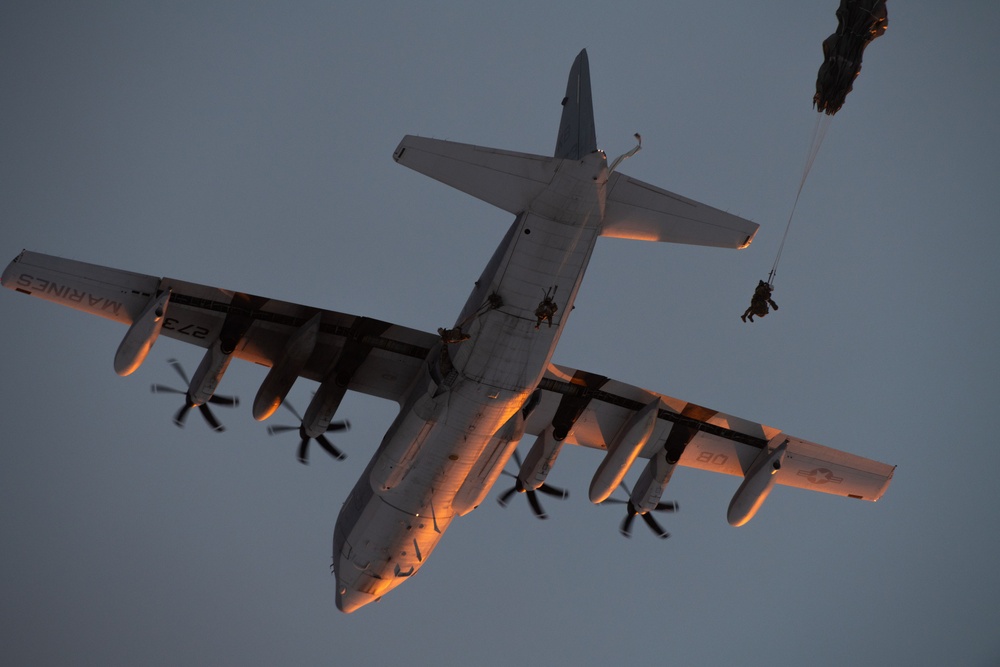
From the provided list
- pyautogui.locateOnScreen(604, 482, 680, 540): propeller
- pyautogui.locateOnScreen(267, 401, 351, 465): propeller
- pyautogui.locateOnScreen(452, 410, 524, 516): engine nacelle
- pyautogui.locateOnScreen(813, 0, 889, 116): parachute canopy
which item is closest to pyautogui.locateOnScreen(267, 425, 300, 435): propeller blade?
pyautogui.locateOnScreen(267, 401, 351, 465): propeller

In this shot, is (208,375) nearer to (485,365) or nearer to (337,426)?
(337,426)

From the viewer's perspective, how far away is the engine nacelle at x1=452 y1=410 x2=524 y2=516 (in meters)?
27.2

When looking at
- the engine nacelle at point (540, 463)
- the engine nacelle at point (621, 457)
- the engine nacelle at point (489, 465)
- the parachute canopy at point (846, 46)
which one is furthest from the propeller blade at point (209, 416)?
the parachute canopy at point (846, 46)

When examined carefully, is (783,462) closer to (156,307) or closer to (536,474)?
(536,474)

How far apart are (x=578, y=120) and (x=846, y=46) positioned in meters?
6.66

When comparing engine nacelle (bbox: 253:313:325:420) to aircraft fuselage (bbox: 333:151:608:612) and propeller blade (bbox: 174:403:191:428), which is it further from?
aircraft fuselage (bbox: 333:151:608:612)

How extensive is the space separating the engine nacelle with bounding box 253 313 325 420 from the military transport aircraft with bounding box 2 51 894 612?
4 cm

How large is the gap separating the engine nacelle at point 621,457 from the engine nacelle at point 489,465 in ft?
9.85

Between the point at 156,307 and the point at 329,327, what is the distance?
513cm

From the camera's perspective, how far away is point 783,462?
31062 mm

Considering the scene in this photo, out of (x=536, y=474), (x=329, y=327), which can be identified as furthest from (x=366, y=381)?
(x=536, y=474)

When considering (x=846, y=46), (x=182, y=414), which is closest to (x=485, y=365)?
(x=182, y=414)

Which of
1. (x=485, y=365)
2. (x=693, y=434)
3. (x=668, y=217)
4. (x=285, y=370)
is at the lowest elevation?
(x=285, y=370)

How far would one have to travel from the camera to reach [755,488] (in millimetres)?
29766
